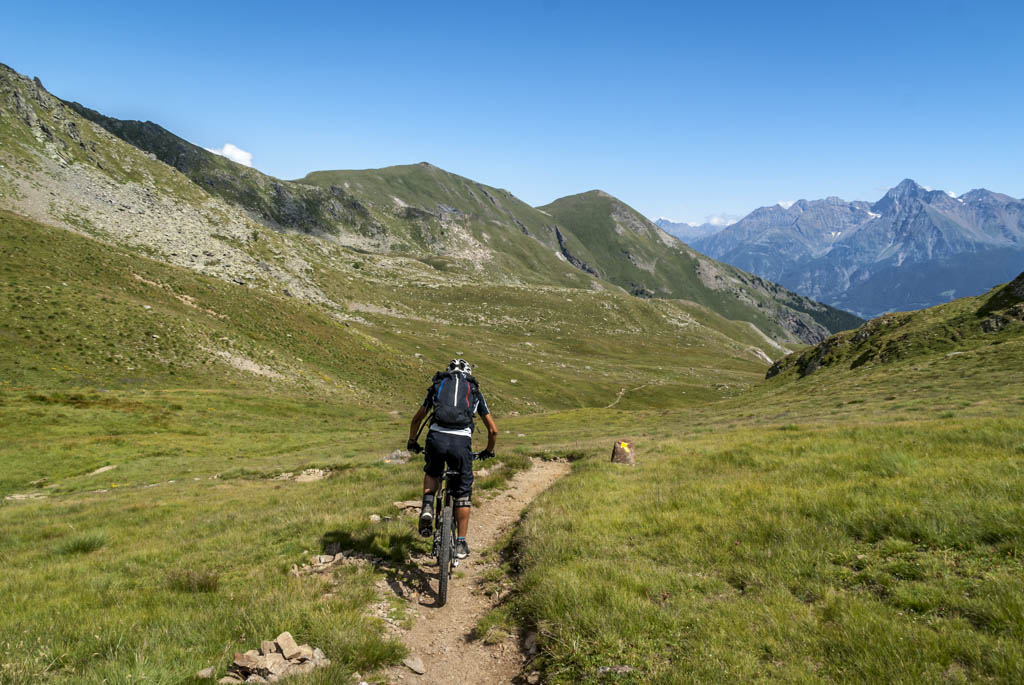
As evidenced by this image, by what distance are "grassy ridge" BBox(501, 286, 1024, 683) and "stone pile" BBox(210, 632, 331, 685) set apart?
3.04 metres

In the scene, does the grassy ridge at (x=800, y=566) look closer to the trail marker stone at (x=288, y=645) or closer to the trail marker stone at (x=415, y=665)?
the trail marker stone at (x=415, y=665)

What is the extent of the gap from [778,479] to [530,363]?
317ft

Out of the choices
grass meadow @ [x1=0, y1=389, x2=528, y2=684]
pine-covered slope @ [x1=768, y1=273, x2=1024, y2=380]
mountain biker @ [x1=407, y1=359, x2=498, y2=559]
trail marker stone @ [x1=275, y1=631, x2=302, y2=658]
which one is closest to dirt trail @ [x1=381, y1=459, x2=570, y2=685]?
grass meadow @ [x1=0, y1=389, x2=528, y2=684]

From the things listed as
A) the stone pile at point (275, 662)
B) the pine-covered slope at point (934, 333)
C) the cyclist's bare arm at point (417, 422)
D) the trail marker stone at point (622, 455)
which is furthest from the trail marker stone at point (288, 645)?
the pine-covered slope at point (934, 333)

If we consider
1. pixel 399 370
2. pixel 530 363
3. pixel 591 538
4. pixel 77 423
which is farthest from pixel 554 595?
pixel 530 363

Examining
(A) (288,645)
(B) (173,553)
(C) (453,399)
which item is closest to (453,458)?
(C) (453,399)

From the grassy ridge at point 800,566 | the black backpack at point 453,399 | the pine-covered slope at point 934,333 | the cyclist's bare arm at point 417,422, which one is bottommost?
the grassy ridge at point 800,566

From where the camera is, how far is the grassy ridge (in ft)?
17.1

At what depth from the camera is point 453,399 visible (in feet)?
31.2

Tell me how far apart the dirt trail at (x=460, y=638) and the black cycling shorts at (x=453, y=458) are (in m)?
1.88

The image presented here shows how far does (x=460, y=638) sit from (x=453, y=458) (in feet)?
10.1

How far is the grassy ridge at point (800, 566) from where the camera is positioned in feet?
17.1

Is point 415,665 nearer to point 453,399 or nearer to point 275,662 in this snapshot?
→ point 275,662

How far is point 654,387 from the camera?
4284 inches
